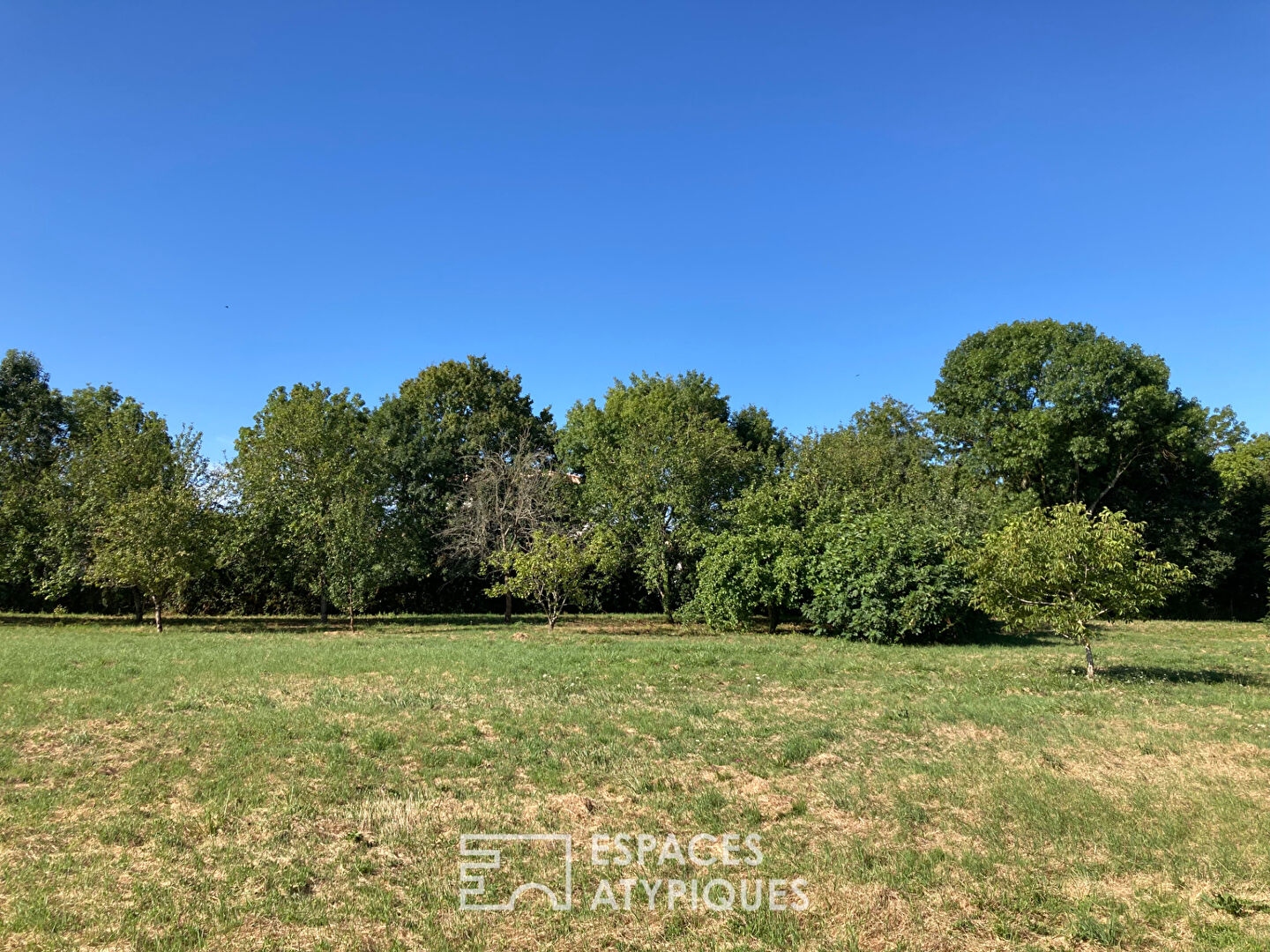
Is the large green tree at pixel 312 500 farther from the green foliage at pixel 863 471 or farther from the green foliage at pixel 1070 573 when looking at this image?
the green foliage at pixel 1070 573

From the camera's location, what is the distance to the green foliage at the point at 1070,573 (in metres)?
12.6

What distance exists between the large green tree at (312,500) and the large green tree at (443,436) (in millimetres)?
4009

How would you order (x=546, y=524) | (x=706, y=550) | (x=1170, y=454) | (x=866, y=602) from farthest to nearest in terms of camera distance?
(x=1170, y=454) < (x=546, y=524) < (x=706, y=550) < (x=866, y=602)

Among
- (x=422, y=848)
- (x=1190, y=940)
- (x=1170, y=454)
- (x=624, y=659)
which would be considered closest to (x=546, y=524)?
(x=624, y=659)

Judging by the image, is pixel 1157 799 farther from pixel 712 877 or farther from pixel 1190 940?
pixel 712 877

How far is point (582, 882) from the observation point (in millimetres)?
5035

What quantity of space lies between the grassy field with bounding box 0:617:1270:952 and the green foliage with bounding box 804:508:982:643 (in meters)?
5.72

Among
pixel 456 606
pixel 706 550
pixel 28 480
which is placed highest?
pixel 28 480

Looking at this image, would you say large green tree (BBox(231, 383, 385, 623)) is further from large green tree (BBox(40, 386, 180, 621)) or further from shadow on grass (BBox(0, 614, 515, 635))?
large green tree (BBox(40, 386, 180, 621))

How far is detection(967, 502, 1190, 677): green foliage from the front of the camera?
12.6 meters

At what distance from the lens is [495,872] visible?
Result: 5176 millimetres

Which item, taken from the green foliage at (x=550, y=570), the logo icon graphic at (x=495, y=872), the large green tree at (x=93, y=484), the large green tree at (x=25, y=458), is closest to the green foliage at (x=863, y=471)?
the green foliage at (x=550, y=570)

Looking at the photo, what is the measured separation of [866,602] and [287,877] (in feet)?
57.0

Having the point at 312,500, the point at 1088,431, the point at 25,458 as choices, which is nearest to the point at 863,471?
the point at 1088,431
